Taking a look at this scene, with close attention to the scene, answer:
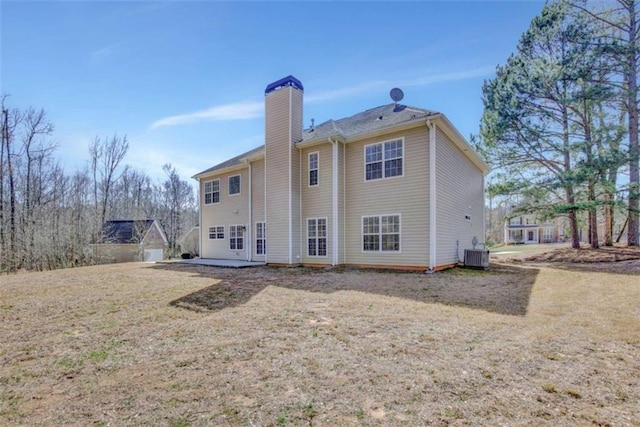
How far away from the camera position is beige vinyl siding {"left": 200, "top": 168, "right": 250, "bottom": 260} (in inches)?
616

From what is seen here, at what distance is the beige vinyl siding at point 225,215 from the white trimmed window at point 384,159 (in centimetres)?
659

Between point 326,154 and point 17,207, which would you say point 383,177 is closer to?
point 326,154

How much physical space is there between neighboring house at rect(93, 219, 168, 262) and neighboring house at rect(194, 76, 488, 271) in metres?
15.5

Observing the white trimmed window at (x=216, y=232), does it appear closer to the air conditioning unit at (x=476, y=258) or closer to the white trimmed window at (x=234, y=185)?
the white trimmed window at (x=234, y=185)

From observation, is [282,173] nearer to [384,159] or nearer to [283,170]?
[283,170]

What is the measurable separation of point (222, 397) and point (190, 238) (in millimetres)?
29539

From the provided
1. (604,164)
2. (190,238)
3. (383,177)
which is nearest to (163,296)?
(383,177)

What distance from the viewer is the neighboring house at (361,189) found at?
10609 mm

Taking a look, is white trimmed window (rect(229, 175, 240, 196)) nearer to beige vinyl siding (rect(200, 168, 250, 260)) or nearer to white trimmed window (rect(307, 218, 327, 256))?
beige vinyl siding (rect(200, 168, 250, 260))

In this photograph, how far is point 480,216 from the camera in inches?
635

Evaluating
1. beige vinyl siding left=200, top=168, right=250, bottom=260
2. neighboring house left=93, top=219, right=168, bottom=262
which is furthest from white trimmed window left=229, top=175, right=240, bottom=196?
neighboring house left=93, top=219, right=168, bottom=262

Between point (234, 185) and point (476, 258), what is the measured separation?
11640 mm

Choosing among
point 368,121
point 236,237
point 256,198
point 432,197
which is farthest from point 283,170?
point 432,197

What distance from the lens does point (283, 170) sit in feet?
42.6
